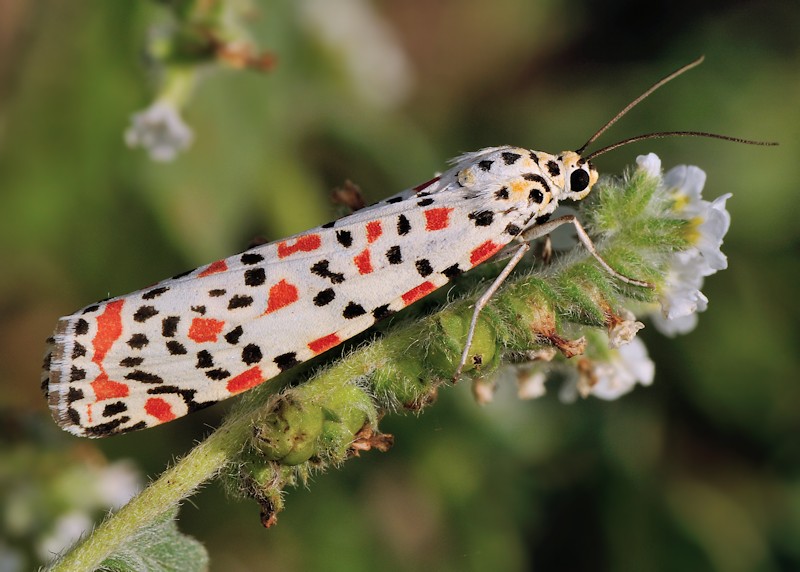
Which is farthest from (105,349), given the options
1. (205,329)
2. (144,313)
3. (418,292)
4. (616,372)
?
(616,372)

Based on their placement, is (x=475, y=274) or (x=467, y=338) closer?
(x=467, y=338)

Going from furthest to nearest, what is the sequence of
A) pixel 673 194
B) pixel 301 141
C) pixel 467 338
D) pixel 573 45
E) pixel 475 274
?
1. pixel 573 45
2. pixel 301 141
3. pixel 475 274
4. pixel 673 194
5. pixel 467 338

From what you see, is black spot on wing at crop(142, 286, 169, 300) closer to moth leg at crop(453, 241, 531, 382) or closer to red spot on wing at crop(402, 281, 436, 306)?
red spot on wing at crop(402, 281, 436, 306)

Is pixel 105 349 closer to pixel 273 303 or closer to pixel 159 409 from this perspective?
pixel 159 409

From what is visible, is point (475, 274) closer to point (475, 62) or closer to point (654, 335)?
point (654, 335)

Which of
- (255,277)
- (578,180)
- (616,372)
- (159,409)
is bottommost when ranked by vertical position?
(159,409)

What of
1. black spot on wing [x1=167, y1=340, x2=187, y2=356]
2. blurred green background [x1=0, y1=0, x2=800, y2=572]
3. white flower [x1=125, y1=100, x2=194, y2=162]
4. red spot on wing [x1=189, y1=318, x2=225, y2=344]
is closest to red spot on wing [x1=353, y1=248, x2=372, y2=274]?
red spot on wing [x1=189, y1=318, x2=225, y2=344]

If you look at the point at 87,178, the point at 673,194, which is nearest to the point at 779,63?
the point at 673,194
